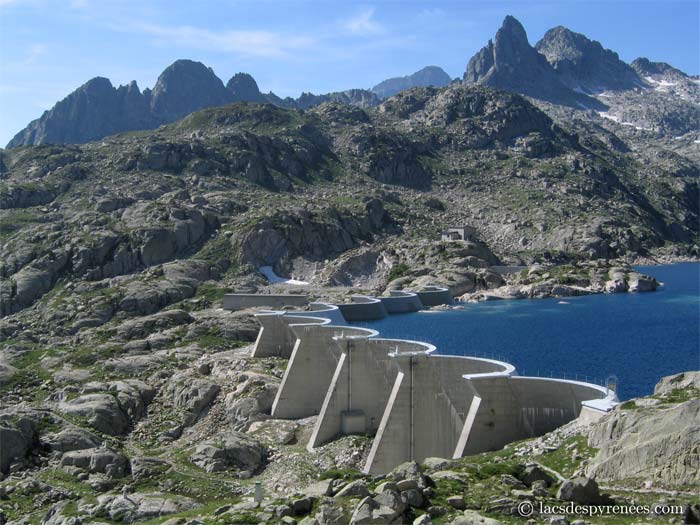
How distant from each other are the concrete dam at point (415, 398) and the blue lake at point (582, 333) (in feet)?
65.8

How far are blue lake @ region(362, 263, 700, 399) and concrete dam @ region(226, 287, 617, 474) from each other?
789 inches

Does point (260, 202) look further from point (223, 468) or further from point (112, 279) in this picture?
point (223, 468)

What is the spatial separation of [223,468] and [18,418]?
48.8 ft

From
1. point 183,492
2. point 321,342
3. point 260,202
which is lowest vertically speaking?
point 183,492

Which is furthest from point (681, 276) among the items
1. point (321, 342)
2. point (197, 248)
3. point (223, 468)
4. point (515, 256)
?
point (223, 468)

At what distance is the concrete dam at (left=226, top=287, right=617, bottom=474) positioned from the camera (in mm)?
40125

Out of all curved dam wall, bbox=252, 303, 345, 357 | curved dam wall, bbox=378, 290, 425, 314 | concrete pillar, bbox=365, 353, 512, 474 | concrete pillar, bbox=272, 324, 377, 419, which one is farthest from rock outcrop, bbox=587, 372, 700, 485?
curved dam wall, bbox=378, 290, 425, 314

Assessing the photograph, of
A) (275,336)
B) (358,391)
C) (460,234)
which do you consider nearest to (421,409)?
(358,391)

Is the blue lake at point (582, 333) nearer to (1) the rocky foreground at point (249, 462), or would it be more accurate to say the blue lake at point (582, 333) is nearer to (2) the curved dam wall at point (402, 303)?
(2) the curved dam wall at point (402, 303)

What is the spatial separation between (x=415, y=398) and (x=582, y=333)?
57.8 meters

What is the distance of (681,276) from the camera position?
17950cm

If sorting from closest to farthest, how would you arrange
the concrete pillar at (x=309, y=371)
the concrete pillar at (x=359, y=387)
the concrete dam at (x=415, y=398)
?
the concrete dam at (x=415, y=398)
the concrete pillar at (x=359, y=387)
the concrete pillar at (x=309, y=371)

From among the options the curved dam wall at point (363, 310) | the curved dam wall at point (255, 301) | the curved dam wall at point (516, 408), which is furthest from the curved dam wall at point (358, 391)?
the curved dam wall at point (363, 310)

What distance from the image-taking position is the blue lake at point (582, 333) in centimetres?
7412
